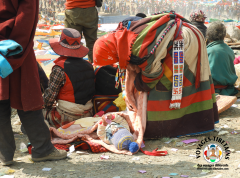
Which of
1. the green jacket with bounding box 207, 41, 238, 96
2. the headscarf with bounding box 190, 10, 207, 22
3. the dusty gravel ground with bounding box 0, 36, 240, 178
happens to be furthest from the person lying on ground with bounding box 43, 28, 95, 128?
the headscarf with bounding box 190, 10, 207, 22

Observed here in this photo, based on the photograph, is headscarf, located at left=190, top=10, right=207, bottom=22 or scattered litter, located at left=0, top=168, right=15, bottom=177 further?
headscarf, located at left=190, top=10, right=207, bottom=22

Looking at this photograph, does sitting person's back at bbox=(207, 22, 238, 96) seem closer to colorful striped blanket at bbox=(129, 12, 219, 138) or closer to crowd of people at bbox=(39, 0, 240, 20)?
colorful striped blanket at bbox=(129, 12, 219, 138)

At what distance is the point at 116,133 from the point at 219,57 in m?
2.70

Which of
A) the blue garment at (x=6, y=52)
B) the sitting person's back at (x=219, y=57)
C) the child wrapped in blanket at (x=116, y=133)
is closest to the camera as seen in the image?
the blue garment at (x=6, y=52)

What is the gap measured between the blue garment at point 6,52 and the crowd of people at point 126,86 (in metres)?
0.13

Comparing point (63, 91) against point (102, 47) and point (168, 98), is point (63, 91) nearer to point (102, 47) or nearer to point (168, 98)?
point (102, 47)

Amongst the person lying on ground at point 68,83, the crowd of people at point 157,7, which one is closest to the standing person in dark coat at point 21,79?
the person lying on ground at point 68,83

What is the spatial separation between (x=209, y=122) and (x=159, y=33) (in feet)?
4.16

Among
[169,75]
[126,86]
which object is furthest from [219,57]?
[126,86]

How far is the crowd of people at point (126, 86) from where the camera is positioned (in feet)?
8.68

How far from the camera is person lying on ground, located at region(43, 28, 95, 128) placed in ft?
12.2

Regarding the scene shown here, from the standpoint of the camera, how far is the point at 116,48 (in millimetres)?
3289
